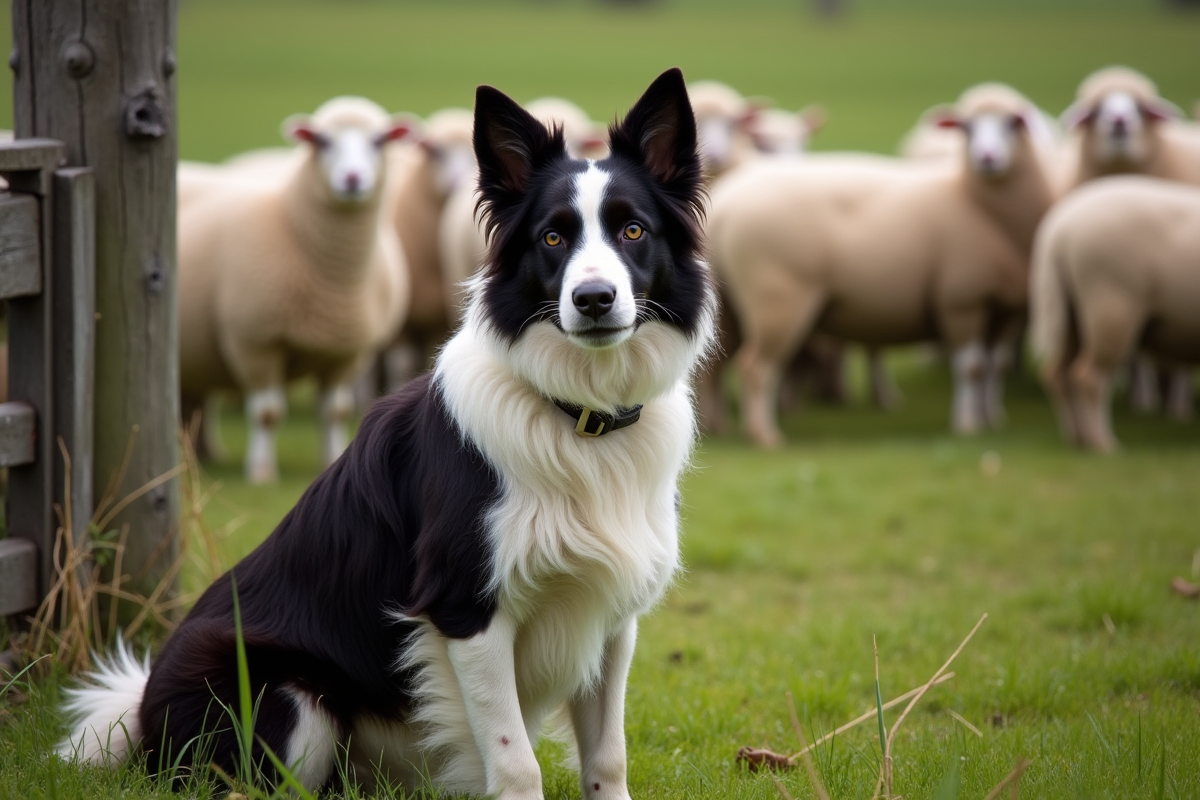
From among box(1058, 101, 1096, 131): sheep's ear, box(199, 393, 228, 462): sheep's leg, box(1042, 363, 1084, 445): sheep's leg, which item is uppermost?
box(1058, 101, 1096, 131): sheep's ear

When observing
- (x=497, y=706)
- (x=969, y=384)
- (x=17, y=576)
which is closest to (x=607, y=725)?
(x=497, y=706)

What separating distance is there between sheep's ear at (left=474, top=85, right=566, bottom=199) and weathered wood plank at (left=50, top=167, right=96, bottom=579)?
57.3 inches

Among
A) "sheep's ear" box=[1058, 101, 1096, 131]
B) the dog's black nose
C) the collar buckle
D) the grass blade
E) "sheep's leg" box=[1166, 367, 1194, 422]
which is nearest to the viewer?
the grass blade

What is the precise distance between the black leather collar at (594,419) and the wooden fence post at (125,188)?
5.61 ft

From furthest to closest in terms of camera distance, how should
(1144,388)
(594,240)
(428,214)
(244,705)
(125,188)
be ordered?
1. (428,214)
2. (1144,388)
3. (125,188)
4. (594,240)
5. (244,705)

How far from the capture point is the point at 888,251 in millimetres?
9750

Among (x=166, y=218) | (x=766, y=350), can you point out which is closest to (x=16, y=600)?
(x=166, y=218)

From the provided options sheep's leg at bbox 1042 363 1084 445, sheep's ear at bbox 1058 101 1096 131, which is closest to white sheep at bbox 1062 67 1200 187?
sheep's ear at bbox 1058 101 1096 131

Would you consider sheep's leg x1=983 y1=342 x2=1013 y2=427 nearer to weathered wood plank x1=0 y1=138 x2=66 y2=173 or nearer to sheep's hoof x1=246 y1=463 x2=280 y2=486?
sheep's hoof x1=246 y1=463 x2=280 y2=486

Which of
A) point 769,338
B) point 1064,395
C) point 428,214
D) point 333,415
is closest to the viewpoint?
point 333,415

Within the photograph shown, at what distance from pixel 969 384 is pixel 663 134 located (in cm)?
730

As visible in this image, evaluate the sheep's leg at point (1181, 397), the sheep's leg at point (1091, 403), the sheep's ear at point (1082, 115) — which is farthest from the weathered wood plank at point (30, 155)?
the sheep's leg at point (1181, 397)

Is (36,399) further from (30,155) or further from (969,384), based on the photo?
(969,384)

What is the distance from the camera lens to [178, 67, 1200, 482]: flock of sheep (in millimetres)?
8312
